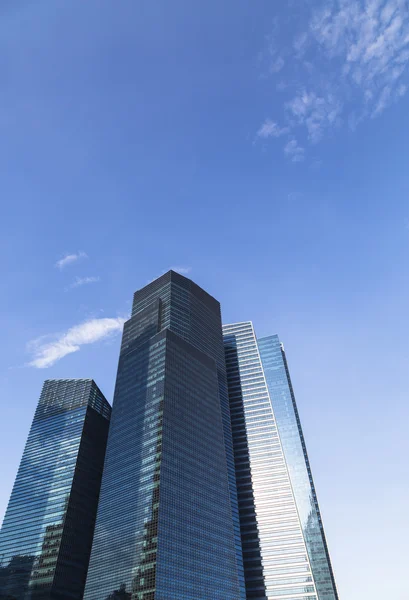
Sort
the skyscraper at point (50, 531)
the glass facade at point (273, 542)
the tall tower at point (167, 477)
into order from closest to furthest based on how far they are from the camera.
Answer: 1. the tall tower at point (167, 477)
2. the skyscraper at point (50, 531)
3. the glass facade at point (273, 542)

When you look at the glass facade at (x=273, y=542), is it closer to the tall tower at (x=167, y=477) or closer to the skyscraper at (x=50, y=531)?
the tall tower at (x=167, y=477)

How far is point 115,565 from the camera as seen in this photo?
127938 millimetres

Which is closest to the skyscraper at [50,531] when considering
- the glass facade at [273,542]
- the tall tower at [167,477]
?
the tall tower at [167,477]

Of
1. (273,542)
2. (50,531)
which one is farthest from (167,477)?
(273,542)

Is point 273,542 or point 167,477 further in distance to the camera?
point 273,542

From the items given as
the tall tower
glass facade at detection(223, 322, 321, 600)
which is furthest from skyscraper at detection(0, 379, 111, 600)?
glass facade at detection(223, 322, 321, 600)

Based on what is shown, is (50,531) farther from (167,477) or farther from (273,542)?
(273,542)

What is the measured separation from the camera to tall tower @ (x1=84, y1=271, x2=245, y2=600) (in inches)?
4835

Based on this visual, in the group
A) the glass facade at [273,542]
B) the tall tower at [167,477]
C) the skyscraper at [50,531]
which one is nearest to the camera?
the tall tower at [167,477]

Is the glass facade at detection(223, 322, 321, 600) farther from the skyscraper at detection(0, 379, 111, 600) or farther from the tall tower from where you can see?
the skyscraper at detection(0, 379, 111, 600)

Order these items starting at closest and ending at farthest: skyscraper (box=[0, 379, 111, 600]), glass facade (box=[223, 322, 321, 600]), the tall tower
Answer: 1. the tall tower
2. skyscraper (box=[0, 379, 111, 600])
3. glass facade (box=[223, 322, 321, 600])

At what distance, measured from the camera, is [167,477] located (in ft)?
442

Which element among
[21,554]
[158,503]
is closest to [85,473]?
[21,554]

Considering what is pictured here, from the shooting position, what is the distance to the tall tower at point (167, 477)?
123 m
